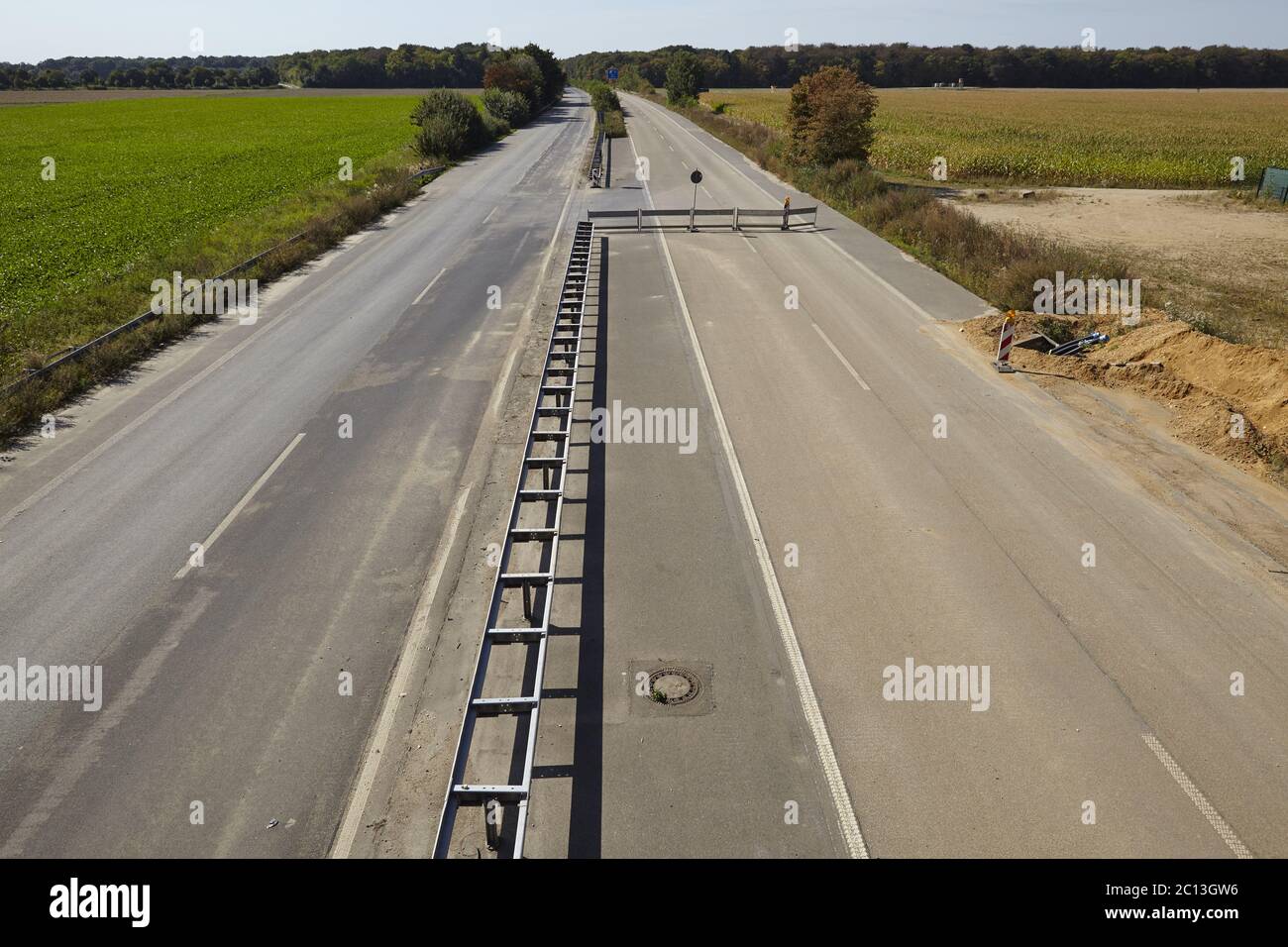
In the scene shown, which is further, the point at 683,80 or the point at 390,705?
the point at 683,80

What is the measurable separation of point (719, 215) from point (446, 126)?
22.1 metres

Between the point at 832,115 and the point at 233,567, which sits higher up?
the point at 832,115

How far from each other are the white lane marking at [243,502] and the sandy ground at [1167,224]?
24.5 metres

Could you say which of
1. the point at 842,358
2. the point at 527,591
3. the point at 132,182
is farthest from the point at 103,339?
the point at 132,182

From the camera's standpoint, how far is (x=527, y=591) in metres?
7.60

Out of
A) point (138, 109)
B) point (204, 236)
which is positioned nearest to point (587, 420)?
point (204, 236)

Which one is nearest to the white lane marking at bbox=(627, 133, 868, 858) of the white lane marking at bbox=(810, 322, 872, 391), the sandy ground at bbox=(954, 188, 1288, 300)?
the white lane marking at bbox=(810, 322, 872, 391)

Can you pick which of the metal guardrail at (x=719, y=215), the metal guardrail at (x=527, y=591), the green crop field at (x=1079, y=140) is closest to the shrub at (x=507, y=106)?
the green crop field at (x=1079, y=140)

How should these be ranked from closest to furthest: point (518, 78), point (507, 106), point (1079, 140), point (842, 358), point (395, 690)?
point (395, 690), point (842, 358), point (1079, 140), point (507, 106), point (518, 78)

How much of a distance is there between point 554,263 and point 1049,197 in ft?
79.5

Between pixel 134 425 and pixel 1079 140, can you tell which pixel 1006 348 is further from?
pixel 1079 140

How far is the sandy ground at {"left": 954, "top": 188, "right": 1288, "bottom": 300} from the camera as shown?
2319cm

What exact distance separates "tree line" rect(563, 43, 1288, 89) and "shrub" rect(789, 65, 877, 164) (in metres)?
97.5

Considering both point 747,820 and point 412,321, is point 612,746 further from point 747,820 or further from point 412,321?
point 412,321
